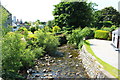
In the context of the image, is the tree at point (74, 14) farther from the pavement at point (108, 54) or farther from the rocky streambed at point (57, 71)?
the rocky streambed at point (57, 71)

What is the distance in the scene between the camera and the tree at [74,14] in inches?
718

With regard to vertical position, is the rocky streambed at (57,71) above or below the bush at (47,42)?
below

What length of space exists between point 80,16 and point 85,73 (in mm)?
13873

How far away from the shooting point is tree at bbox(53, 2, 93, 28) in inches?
718

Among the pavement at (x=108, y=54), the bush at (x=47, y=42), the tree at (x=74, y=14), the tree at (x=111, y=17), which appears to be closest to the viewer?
the pavement at (x=108, y=54)

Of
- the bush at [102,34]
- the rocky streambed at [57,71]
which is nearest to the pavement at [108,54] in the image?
the rocky streambed at [57,71]

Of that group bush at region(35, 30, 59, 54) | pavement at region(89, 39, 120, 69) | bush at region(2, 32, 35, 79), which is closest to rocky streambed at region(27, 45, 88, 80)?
bush at region(2, 32, 35, 79)

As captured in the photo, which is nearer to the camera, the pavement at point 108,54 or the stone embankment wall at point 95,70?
the stone embankment wall at point 95,70

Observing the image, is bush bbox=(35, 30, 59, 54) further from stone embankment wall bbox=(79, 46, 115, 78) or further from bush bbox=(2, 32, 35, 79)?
stone embankment wall bbox=(79, 46, 115, 78)

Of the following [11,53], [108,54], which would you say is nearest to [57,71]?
[11,53]

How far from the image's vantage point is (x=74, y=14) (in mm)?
18469

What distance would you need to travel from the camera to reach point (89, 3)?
19.7m

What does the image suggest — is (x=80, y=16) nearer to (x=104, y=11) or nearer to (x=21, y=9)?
(x=21, y=9)

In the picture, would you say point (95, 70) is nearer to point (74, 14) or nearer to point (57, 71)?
point (57, 71)
